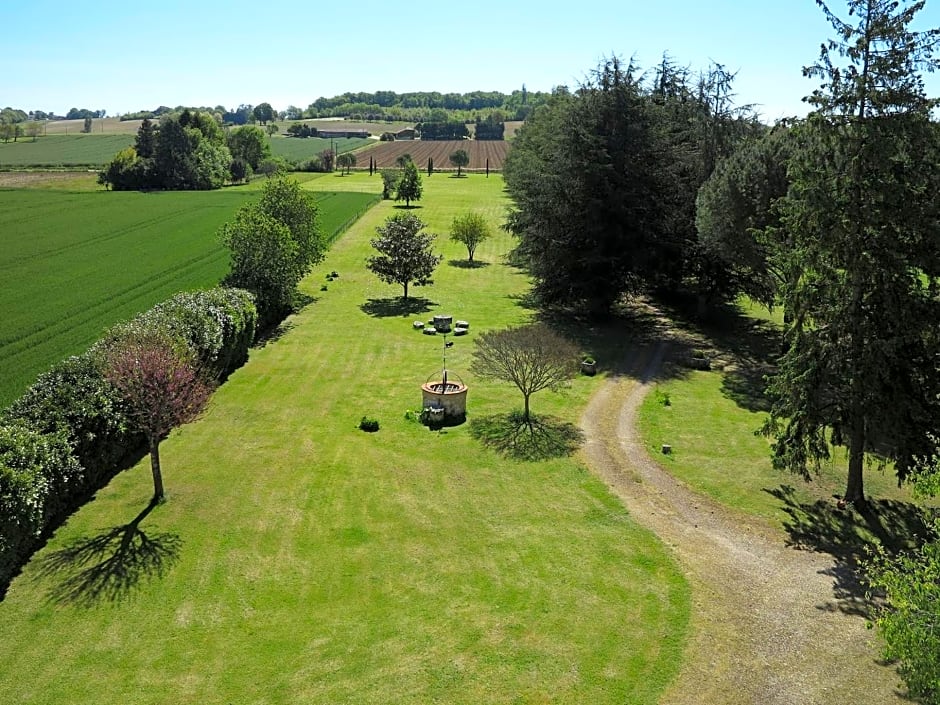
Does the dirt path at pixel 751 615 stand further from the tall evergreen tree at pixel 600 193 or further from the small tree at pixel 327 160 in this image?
the small tree at pixel 327 160

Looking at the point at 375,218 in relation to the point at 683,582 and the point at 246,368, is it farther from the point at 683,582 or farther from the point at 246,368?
the point at 683,582

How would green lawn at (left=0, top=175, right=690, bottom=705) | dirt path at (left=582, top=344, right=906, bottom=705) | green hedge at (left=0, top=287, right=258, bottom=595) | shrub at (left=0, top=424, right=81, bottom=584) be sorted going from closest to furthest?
dirt path at (left=582, top=344, right=906, bottom=705), green lawn at (left=0, top=175, right=690, bottom=705), shrub at (left=0, top=424, right=81, bottom=584), green hedge at (left=0, top=287, right=258, bottom=595)

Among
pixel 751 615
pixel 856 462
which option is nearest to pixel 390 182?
pixel 856 462

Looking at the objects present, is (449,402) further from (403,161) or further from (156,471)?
(403,161)

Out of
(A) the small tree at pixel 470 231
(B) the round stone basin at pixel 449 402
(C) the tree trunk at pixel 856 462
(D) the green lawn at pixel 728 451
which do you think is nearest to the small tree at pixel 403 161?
(A) the small tree at pixel 470 231

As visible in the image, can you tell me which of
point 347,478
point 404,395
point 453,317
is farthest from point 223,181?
point 347,478

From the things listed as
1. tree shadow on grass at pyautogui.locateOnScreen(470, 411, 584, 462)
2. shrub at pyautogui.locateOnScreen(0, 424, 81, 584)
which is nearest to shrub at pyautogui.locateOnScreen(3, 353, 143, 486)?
shrub at pyautogui.locateOnScreen(0, 424, 81, 584)

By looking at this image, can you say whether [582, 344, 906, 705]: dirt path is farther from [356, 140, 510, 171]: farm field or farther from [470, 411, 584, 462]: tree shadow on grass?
[356, 140, 510, 171]: farm field
